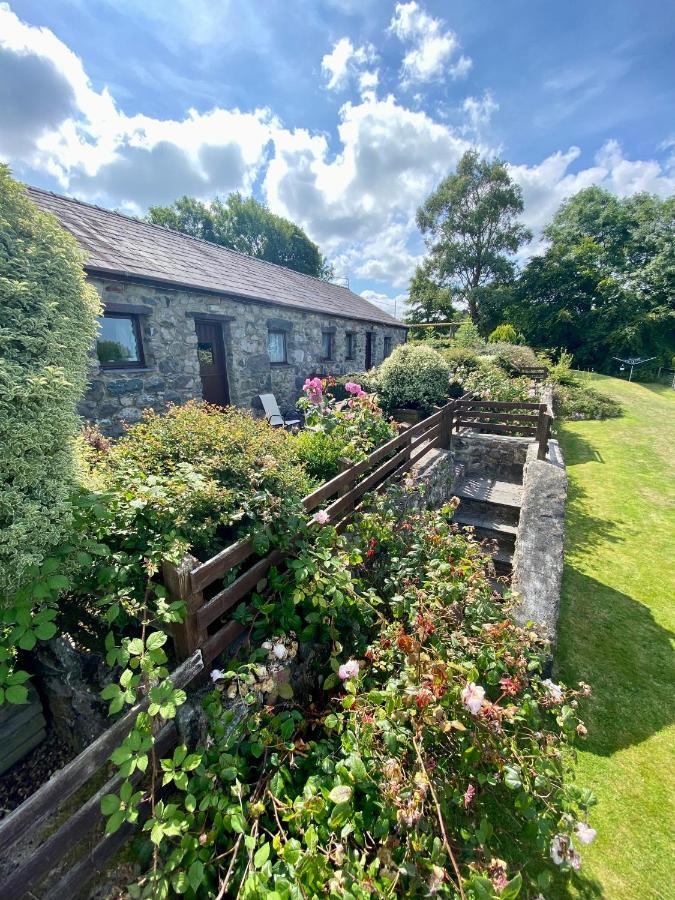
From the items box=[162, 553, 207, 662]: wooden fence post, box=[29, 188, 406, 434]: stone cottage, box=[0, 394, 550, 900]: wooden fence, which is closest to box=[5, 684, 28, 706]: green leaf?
box=[0, 394, 550, 900]: wooden fence

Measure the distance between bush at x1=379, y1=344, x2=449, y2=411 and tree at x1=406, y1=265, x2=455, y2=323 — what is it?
24.1 m

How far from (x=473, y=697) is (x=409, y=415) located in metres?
5.94

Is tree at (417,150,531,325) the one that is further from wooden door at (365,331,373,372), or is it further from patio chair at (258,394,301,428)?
patio chair at (258,394,301,428)

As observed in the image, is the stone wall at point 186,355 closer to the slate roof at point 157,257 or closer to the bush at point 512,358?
the slate roof at point 157,257

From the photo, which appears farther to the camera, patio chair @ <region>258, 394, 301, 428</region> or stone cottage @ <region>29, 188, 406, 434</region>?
patio chair @ <region>258, 394, 301, 428</region>

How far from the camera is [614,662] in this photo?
3477 millimetres

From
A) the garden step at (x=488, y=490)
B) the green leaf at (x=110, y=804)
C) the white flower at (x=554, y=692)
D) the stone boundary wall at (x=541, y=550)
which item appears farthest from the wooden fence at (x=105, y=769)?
the garden step at (x=488, y=490)

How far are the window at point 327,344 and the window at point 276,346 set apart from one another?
206 centimetres

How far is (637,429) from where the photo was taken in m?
10.7

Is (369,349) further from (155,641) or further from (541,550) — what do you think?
(155,641)

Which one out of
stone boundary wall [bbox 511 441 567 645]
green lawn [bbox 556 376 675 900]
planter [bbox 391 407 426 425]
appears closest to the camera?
green lawn [bbox 556 376 675 900]

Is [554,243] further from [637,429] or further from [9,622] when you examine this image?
[9,622]

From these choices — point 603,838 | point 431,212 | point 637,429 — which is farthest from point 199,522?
point 431,212

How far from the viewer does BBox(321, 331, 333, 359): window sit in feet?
38.6
